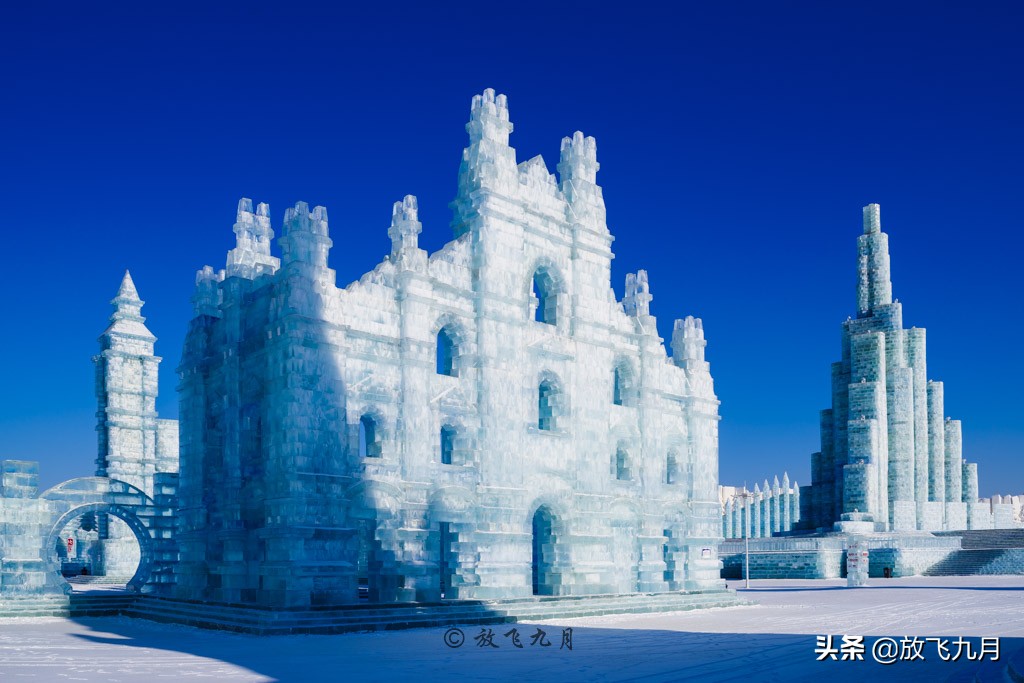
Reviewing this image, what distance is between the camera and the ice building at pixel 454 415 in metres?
24.4

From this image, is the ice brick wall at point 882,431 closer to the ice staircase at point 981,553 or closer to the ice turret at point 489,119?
the ice staircase at point 981,553

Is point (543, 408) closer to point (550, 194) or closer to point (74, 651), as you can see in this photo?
point (550, 194)

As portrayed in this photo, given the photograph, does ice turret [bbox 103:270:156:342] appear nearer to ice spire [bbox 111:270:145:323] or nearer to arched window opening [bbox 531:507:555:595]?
ice spire [bbox 111:270:145:323]

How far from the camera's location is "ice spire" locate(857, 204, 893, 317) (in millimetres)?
65688

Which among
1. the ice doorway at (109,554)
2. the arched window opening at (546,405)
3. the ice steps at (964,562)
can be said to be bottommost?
the ice steps at (964,562)

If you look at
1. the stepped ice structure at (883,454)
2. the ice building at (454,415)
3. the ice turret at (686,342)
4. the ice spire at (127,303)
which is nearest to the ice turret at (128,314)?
the ice spire at (127,303)

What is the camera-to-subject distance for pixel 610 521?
3091 cm

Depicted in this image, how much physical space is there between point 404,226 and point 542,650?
42.8 ft

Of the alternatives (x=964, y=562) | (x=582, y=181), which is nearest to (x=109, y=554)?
(x=582, y=181)

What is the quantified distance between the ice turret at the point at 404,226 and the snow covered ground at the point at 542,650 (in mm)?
Answer: 10384

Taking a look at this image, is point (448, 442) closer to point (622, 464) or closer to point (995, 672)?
point (622, 464)

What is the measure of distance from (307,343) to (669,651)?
37.6ft

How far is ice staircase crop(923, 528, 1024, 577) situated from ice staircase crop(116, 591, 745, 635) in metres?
31.5

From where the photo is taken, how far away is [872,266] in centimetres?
6700
